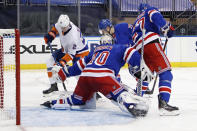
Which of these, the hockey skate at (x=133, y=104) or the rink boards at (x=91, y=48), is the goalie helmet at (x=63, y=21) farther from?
the rink boards at (x=91, y=48)

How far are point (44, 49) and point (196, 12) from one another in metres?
4.14

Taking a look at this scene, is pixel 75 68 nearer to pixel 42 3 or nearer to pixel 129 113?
pixel 129 113

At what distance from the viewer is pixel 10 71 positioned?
11.1 feet

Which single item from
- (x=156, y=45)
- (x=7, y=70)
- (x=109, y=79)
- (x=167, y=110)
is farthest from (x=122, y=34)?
(x=7, y=70)

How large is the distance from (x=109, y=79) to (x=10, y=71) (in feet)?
2.78

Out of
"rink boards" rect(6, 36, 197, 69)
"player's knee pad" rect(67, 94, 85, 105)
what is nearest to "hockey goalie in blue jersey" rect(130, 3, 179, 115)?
"player's knee pad" rect(67, 94, 85, 105)

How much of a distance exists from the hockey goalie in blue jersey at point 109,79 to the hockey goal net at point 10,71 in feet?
1.80

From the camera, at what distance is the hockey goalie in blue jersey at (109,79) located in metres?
3.14

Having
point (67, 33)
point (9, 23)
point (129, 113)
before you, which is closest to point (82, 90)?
point (129, 113)

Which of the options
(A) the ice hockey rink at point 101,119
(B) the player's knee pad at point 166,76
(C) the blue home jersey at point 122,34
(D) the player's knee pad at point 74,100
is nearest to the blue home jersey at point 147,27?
(C) the blue home jersey at point 122,34

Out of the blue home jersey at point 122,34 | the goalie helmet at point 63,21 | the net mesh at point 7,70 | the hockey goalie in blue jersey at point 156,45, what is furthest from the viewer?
the goalie helmet at point 63,21

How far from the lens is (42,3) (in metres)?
9.69

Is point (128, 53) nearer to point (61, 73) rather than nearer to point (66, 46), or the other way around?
point (61, 73)

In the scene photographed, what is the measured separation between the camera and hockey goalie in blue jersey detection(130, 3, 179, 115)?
3.32 m
